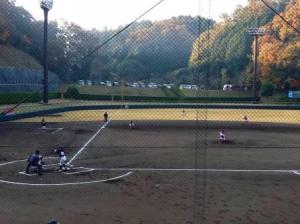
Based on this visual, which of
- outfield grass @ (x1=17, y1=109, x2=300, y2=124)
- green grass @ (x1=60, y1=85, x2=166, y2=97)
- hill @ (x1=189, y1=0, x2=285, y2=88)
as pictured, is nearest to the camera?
outfield grass @ (x1=17, y1=109, x2=300, y2=124)

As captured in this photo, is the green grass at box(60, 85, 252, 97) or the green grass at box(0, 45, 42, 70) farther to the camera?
the green grass at box(0, 45, 42, 70)

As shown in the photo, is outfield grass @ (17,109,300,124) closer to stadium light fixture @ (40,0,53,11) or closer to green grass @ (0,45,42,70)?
green grass @ (0,45,42,70)

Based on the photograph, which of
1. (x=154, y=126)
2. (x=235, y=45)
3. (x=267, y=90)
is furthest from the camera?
(x=235, y=45)

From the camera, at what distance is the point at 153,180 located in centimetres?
1318

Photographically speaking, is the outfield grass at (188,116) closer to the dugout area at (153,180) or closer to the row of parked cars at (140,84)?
the row of parked cars at (140,84)

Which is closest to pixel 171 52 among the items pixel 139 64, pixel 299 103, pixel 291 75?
pixel 139 64

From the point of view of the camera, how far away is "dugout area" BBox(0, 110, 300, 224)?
9.80 metres

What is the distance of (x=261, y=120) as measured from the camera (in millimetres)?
33219

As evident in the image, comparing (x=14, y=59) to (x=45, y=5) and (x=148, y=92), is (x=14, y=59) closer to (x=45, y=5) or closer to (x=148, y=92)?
(x=148, y=92)

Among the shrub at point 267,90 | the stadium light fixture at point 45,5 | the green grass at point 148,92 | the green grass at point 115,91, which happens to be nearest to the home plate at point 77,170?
the stadium light fixture at point 45,5

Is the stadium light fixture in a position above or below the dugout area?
above

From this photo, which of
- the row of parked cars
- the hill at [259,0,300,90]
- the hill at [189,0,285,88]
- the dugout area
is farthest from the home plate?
the hill at [259,0,300,90]

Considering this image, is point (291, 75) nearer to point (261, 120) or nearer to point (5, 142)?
point (261, 120)

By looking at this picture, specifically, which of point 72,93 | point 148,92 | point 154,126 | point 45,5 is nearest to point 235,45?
point 148,92
